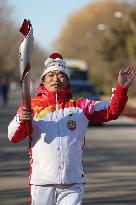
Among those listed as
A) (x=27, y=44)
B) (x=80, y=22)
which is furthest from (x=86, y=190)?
(x=80, y=22)

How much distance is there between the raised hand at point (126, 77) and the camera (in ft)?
19.2

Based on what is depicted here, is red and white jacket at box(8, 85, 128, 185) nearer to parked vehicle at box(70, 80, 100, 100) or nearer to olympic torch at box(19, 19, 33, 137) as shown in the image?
olympic torch at box(19, 19, 33, 137)

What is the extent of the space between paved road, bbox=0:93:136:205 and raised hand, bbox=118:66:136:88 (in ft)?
13.8

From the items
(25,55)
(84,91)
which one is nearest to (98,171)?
(25,55)

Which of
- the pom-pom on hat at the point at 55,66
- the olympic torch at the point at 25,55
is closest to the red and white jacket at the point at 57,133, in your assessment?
the pom-pom on hat at the point at 55,66

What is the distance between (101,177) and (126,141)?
8.33 m

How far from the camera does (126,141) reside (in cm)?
2105

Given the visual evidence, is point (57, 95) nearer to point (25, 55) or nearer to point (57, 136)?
point (57, 136)

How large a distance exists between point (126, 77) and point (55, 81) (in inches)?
21.7

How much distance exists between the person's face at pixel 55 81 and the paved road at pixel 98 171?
4.23m

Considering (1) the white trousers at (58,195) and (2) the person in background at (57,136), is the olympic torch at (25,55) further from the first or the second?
(1) the white trousers at (58,195)

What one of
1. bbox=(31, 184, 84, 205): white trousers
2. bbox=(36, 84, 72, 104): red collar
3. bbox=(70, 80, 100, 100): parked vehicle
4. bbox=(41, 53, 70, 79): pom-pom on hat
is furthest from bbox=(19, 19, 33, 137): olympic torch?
bbox=(70, 80, 100, 100): parked vehicle

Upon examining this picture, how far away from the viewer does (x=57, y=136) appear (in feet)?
18.8

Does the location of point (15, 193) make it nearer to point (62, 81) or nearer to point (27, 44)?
point (62, 81)
